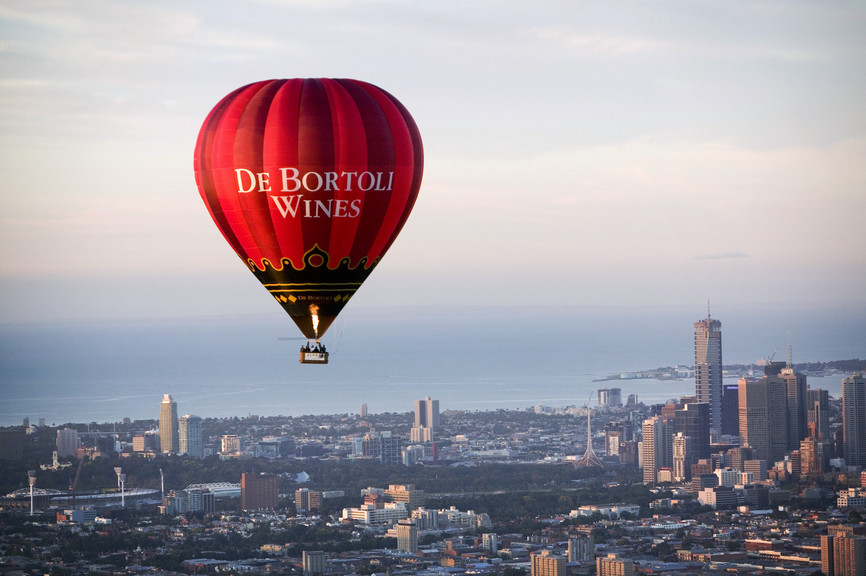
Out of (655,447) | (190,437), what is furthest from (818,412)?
(190,437)

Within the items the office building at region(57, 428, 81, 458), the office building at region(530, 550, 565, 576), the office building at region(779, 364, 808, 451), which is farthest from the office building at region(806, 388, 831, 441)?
the office building at region(530, 550, 565, 576)

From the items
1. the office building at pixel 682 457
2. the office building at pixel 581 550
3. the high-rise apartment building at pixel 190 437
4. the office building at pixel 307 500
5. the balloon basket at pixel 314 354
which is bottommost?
the office building at pixel 581 550

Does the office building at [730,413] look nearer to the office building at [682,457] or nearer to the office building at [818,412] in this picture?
the office building at [818,412]

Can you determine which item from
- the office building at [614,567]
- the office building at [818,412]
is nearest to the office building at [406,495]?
the office building at [614,567]

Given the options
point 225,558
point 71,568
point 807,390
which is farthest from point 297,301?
point 807,390

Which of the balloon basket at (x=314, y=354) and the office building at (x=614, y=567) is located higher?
the balloon basket at (x=314, y=354)

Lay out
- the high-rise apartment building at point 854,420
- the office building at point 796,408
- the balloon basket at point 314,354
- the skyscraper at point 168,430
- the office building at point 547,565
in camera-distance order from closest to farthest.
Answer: the balloon basket at point 314,354, the office building at point 547,565, the high-rise apartment building at point 854,420, the office building at point 796,408, the skyscraper at point 168,430

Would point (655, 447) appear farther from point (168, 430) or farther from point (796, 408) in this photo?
point (168, 430)
